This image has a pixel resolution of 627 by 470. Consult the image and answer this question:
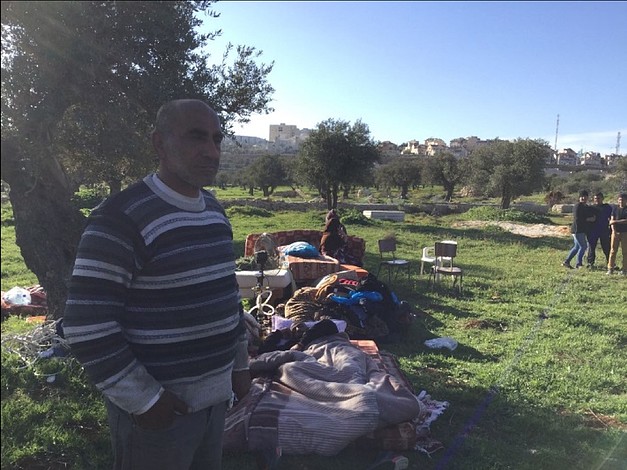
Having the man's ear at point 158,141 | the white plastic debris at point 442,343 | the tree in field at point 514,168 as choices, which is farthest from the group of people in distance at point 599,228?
the tree in field at point 514,168

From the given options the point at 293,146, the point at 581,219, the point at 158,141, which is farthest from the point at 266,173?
the point at 158,141

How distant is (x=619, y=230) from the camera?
1012 cm

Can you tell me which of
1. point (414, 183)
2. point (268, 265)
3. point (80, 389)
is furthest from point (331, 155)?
point (414, 183)

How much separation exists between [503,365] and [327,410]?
270 centimetres

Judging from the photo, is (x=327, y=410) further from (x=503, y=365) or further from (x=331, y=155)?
(x=331, y=155)

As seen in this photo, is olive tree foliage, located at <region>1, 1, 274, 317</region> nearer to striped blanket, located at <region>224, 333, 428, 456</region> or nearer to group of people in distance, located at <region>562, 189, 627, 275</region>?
striped blanket, located at <region>224, 333, 428, 456</region>

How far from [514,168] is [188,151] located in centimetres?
2518

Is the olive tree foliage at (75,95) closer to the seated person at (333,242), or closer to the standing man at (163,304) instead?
the standing man at (163,304)

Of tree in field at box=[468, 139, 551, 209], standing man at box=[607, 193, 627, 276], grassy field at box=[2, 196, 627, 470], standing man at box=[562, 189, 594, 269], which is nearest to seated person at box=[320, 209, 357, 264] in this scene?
grassy field at box=[2, 196, 627, 470]

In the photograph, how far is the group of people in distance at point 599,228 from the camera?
1023cm

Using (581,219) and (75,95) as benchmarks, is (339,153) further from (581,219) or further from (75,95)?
(75,95)

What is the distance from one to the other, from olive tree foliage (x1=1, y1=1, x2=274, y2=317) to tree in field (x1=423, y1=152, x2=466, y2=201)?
32486 millimetres

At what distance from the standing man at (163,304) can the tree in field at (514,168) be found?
25.0 m

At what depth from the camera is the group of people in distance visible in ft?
33.6
